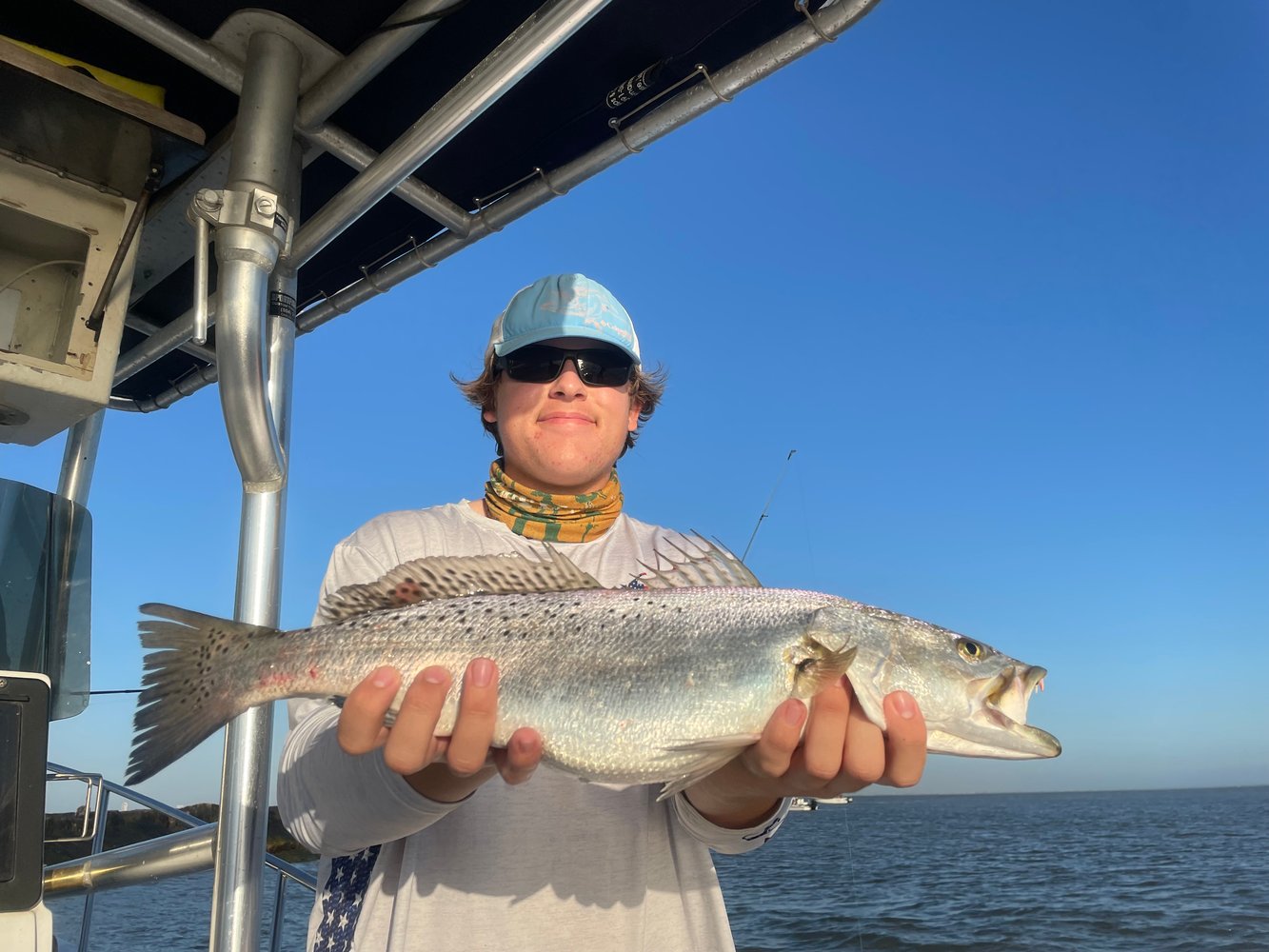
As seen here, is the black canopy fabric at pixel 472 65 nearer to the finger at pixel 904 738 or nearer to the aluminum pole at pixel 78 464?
the aluminum pole at pixel 78 464

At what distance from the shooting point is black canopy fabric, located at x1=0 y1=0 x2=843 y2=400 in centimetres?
339

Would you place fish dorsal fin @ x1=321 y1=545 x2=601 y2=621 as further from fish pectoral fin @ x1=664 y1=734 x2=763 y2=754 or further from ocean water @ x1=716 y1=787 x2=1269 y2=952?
ocean water @ x1=716 y1=787 x2=1269 y2=952

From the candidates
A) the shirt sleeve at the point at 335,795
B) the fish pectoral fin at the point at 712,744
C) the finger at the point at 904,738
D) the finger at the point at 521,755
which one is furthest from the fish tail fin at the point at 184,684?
the finger at the point at 904,738

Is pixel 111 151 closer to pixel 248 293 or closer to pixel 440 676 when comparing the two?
pixel 248 293

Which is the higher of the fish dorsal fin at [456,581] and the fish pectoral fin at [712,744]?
the fish dorsal fin at [456,581]

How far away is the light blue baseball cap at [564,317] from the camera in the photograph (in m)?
3.24

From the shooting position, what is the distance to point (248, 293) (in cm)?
309

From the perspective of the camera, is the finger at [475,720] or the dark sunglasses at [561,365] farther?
the dark sunglasses at [561,365]

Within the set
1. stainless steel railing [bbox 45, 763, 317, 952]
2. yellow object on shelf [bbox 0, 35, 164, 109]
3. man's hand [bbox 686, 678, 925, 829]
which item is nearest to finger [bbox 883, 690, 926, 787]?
man's hand [bbox 686, 678, 925, 829]

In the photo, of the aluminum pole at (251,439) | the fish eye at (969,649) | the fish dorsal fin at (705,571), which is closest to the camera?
the fish eye at (969,649)

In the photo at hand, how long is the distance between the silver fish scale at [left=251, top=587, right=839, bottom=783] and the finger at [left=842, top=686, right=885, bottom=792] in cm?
23

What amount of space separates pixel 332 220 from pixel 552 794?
9.04 feet

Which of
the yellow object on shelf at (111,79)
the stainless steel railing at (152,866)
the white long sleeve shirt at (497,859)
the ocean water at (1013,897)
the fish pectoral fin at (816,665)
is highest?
the yellow object on shelf at (111,79)

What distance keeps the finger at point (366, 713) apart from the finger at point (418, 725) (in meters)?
0.05
